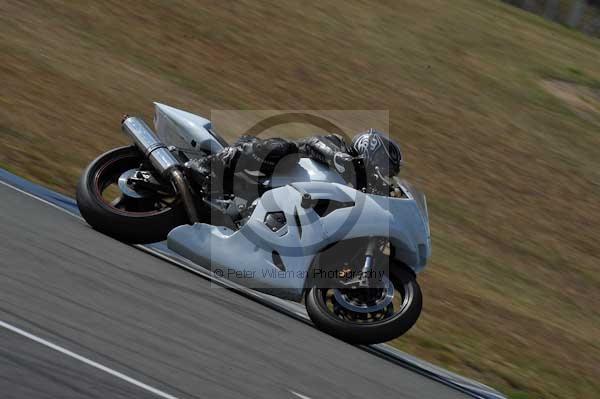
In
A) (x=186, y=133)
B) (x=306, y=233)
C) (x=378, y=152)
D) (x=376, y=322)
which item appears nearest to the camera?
(x=376, y=322)

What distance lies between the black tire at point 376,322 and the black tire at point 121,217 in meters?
1.23

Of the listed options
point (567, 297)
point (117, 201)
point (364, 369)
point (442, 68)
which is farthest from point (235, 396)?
point (442, 68)

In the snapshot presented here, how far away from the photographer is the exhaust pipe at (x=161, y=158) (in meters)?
7.23

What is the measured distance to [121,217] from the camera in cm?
722

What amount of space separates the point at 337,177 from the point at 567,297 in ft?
18.0

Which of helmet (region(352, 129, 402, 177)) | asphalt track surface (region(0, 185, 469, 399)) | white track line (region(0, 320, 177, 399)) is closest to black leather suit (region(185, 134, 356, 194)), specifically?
helmet (region(352, 129, 402, 177))

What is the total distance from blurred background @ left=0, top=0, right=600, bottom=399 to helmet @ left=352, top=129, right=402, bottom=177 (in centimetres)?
169

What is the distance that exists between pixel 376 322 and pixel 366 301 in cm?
25

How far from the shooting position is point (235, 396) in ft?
16.4

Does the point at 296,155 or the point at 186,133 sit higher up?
the point at 296,155

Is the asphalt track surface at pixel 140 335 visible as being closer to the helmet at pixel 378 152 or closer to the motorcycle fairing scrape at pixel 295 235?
the motorcycle fairing scrape at pixel 295 235

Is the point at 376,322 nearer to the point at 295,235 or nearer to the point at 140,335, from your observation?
the point at 295,235

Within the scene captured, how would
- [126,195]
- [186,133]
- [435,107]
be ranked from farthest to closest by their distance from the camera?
1. [435,107]
2. [186,133]
3. [126,195]

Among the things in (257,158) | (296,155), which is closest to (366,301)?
(296,155)
